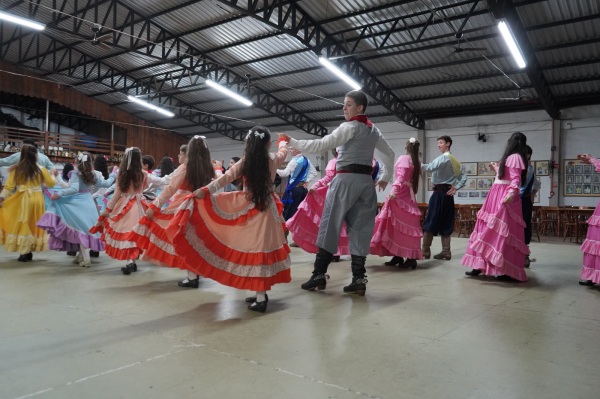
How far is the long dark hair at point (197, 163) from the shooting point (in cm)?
398

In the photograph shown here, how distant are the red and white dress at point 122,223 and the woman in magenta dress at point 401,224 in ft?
8.57

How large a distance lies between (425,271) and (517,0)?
7.82 metres

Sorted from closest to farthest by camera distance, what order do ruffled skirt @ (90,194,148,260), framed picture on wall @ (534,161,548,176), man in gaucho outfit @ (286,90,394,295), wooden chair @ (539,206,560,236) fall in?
1. man in gaucho outfit @ (286,90,394,295)
2. ruffled skirt @ (90,194,148,260)
3. wooden chair @ (539,206,560,236)
4. framed picture on wall @ (534,161,548,176)

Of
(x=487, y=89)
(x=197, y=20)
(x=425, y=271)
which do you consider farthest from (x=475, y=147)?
(x=425, y=271)

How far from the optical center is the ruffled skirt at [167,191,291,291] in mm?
3156

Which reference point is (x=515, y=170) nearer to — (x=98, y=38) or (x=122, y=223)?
(x=122, y=223)

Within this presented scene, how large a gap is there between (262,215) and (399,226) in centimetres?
242

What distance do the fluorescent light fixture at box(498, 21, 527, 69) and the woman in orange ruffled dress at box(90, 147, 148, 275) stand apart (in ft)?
26.1

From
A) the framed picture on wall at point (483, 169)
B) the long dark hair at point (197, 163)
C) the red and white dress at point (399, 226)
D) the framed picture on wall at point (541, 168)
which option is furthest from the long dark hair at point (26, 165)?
the framed picture on wall at point (541, 168)

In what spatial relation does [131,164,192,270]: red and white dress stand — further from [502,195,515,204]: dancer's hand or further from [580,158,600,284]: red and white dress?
[580,158,600,284]: red and white dress

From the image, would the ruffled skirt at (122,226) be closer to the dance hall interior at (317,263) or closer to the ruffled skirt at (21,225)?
the dance hall interior at (317,263)

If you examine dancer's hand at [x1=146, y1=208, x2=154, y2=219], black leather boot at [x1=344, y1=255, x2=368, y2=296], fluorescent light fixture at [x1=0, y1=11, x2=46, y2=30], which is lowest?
black leather boot at [x1=344, y1=255, x2=368, y2=296]

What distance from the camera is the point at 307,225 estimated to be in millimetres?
5125

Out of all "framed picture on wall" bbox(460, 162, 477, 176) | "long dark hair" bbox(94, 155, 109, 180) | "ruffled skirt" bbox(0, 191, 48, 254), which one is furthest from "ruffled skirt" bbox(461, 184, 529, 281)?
"framed picture on wall" bbox(460, 162, 477, 176)
